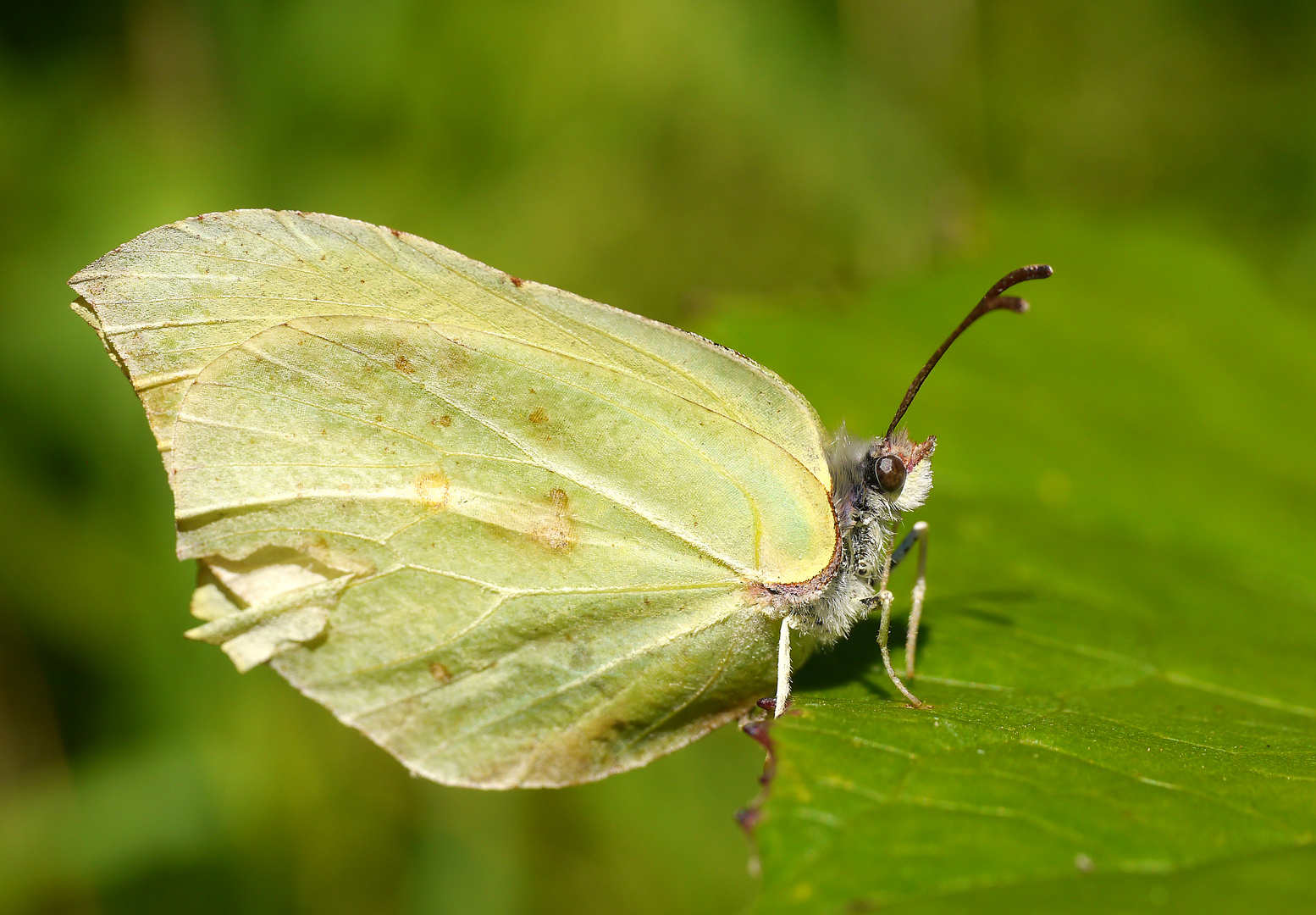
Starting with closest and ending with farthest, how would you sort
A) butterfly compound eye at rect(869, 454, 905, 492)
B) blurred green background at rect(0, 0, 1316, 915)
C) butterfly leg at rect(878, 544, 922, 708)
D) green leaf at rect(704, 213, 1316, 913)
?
green leaf at rect(704, 213, 1316, 913) < butterfly leg at rect(878, 544, 922, 708) < butterfly compound eye at rect(869, 454, 905, 492) < blurred green background at rect(0, 0, 1316, 915)

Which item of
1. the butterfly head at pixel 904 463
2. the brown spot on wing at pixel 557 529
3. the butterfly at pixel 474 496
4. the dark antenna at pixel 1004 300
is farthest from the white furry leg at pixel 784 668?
the dark antenna at pixel 1004 300

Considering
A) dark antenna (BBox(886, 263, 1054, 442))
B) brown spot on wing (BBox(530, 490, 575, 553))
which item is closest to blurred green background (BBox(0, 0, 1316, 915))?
dark antenna (BBox(886, 263, 1054, 442))

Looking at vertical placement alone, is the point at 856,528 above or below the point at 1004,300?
below

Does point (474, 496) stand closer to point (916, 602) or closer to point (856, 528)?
point (856, 528)

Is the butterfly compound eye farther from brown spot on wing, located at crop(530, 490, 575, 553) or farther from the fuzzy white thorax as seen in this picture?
brown spot on wing, located at crop(530, 490, 575, 553)

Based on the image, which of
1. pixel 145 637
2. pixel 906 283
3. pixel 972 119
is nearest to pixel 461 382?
pixel 145 637

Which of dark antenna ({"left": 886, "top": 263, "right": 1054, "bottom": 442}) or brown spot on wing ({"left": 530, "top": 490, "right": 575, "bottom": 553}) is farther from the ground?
dark antenna ({"left": 886, "top": 263, "right": 1054, "bottom": 442})

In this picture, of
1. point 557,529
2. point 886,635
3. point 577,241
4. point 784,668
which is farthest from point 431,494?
point 577,241
